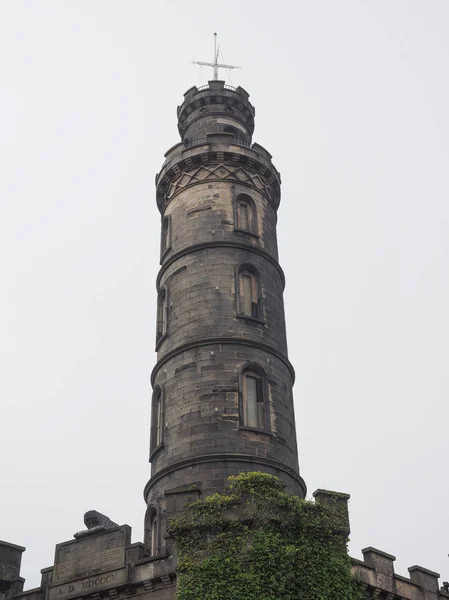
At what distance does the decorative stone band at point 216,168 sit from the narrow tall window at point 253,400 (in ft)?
27.8

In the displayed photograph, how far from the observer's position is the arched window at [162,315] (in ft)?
98.9

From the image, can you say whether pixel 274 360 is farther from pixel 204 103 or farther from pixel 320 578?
pixel 204 103

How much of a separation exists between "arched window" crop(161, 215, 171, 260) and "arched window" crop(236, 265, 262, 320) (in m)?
3.43

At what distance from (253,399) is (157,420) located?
11.7 ft

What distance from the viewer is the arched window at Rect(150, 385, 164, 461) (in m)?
27.8

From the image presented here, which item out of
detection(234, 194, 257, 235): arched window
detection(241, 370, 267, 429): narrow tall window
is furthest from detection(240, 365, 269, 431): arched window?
detection(234, 194, 257, 235): arched window

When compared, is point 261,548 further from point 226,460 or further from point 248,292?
point 248,292

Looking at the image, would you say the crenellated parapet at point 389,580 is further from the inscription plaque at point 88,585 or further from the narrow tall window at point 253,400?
the inscription plaque at point 88,585

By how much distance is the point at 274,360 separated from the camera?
28.7 metres

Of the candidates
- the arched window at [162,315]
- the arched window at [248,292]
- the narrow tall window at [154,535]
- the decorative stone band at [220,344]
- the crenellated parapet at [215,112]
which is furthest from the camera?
the crenellated parapet at [215,112]

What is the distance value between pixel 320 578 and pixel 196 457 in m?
5.94

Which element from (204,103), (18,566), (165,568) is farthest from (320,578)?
(204,103)

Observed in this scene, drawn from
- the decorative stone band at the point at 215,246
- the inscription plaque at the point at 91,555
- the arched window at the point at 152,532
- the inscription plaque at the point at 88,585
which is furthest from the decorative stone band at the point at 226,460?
the decorative stone band at the point at 215,246

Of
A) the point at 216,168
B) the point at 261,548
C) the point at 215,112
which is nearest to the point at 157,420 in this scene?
the point at 261,548
